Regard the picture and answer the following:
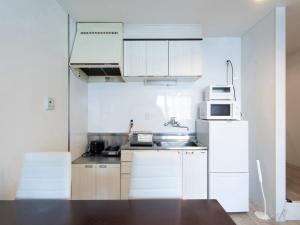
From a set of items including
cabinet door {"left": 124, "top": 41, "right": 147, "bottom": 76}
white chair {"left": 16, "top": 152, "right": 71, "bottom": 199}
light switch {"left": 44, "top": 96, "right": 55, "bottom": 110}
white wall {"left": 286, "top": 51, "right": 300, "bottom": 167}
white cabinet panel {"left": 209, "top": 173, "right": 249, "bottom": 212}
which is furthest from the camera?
white wall {"left": 286, "top": 51, "right": 300, "bottom": 167}

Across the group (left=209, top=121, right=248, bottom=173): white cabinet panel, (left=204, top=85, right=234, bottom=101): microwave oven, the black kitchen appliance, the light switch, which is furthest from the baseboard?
the light switch

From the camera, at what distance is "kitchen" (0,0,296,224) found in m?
2.16

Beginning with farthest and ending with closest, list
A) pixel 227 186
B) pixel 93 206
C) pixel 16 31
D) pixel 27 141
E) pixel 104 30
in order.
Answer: pixel 104 30
pixel 227 186
pixel 27 141
pixel 16 31
pixel 93 206

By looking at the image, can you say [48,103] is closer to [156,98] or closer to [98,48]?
[98,48]

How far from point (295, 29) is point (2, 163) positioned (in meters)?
4.12

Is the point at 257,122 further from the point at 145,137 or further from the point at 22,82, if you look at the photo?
the point at 22,82

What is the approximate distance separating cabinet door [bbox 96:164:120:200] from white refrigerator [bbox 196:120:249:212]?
48.8 inches

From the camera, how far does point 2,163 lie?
5.05ft

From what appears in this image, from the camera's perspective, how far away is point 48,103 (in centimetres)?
213

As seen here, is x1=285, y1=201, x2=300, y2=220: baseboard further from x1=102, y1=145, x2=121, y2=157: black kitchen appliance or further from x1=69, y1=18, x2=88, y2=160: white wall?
x1=69, y1=18, x2=88, y2=160: white wall

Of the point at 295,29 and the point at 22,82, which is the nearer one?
the point at 22,82

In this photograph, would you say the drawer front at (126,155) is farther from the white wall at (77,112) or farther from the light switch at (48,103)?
the light switch at (48,103)

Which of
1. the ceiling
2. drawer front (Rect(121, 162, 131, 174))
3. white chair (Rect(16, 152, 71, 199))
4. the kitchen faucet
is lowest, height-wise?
drawer front (Rect(121, 162, 131, 174))

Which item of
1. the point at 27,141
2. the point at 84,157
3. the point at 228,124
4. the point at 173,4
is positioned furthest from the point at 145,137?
the point at 173,4
